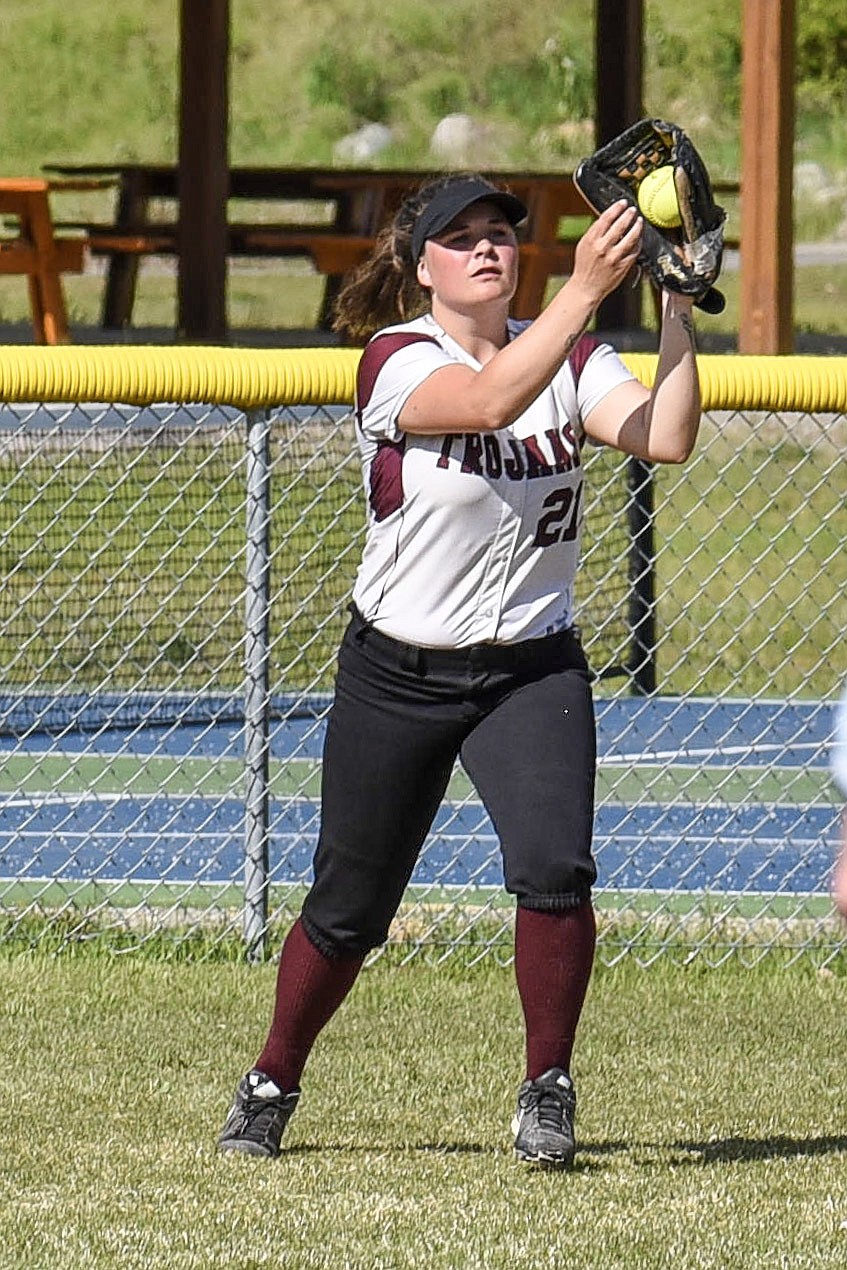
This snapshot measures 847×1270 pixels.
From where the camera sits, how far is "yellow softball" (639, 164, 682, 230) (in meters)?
3.92

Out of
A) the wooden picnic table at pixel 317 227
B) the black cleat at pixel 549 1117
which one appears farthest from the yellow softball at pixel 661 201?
the wooden picnic table at pixel 317 227

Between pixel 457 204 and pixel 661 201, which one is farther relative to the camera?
pixel 457 204

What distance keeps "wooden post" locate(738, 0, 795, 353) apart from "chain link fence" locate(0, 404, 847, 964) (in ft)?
5.83

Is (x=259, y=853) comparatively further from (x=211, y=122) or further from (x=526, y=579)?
(x=211, y=122)

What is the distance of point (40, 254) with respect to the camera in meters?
15.3

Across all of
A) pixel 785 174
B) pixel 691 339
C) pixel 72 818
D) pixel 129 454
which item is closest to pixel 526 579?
pixel 691 339

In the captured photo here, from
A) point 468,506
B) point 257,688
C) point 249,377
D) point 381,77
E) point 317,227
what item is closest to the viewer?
point 468,506

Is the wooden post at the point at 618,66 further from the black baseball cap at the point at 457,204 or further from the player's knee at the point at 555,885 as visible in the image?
the player's knee at the point at 555,885

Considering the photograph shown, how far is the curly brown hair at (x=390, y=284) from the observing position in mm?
4344

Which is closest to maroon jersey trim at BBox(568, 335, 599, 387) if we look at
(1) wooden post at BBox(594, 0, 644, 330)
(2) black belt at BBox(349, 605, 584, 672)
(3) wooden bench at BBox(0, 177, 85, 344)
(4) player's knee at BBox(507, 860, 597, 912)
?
(2) black belt at BBox(349, 605, 584, 672)

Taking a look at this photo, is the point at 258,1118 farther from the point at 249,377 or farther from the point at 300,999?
the point at 249,377

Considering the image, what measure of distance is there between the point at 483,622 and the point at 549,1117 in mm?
868

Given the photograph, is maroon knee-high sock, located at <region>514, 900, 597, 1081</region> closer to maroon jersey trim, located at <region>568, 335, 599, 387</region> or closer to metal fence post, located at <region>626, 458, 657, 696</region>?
maroon jersey trim, located at <region>568, 335, 599, 387</region>

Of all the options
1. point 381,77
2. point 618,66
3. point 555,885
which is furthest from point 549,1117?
point 381,77
